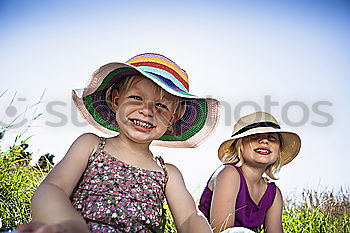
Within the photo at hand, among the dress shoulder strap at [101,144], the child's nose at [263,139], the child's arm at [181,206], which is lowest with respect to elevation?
the child's arm at [181,206]

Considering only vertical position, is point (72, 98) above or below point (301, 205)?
above

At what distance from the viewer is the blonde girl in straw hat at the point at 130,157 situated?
1.97 metres

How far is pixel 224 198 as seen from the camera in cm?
310

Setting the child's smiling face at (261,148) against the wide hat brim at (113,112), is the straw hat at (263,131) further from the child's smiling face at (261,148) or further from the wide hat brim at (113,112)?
the wide hat brim at (113,112)

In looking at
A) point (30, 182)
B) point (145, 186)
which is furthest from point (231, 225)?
point (30, 182)

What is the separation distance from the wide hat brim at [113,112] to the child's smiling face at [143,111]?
85 millimetres

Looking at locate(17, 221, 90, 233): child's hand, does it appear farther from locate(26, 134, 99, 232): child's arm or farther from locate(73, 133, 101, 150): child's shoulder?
locate(73, 133, 101, 150): child's shoulder

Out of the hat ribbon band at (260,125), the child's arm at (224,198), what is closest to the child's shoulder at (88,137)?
the child's arm at (224,198)

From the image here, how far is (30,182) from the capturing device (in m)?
3.18

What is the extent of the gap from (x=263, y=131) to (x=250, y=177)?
414 millimetres

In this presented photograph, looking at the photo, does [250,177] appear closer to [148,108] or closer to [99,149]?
[148,108]

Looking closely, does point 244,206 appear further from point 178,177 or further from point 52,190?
point 52,190

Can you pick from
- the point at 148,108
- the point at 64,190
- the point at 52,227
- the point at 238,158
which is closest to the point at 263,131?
the point at 238,158

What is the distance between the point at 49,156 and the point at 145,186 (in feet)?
6.87
